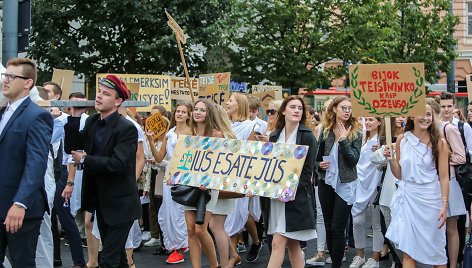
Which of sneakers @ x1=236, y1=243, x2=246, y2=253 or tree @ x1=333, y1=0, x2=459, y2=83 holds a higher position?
tree @ x1=333, y1=0, x2=459, y2=83

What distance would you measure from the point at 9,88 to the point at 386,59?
26.8 metres

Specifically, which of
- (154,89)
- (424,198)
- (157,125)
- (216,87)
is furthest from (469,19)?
(424,198)

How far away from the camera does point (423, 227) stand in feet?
26.1

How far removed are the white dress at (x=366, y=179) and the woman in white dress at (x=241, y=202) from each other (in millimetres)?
1297

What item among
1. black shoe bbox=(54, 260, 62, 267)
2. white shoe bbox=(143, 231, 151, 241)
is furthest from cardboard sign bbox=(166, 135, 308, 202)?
white shoe bbox=(143, 231, 151, 241)

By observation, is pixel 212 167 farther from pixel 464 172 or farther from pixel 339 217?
pixel 464 172

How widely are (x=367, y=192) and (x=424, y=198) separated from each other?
193 centimetres

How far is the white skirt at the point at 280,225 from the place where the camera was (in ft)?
25.9

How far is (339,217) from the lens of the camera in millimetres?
9039

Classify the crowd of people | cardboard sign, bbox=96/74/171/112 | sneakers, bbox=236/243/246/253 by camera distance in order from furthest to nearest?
cardboard sign, bbox=96/74/171/112 < sneakers, bbox=236/243/246/253 < the crowd of people

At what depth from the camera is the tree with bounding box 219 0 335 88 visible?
2886 cm

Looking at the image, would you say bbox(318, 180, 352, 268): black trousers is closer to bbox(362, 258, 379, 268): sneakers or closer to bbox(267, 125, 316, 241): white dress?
bbox(362, 258, 379, 268): sneakers

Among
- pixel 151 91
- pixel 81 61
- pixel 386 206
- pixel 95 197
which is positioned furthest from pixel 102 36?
pixel 95 197

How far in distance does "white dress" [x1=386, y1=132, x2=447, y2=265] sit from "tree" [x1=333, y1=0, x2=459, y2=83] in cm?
2088
